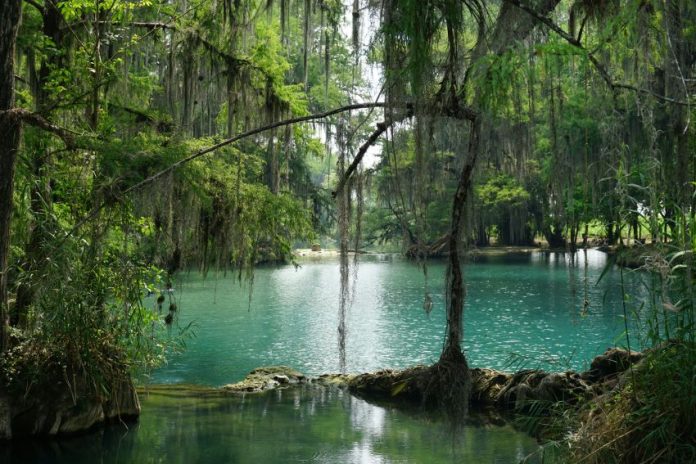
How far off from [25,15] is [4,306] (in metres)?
4.00

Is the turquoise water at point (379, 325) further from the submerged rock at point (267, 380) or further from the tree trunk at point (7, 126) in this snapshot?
the tree trunk at point (7, 126)

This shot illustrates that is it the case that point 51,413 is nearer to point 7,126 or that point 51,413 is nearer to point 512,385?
point 7,126

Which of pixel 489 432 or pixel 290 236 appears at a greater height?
pixel 290 236

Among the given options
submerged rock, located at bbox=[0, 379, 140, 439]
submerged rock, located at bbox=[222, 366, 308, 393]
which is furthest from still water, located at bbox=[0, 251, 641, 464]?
submerged rock, located at bbox=[222, 366, 308, 393]

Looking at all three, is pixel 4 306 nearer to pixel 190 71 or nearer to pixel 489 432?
pixel 190 71

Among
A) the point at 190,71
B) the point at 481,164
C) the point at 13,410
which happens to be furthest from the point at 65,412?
the point at 481,164

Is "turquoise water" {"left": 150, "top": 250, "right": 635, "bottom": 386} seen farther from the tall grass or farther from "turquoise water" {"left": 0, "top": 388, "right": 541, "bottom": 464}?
the tall grass

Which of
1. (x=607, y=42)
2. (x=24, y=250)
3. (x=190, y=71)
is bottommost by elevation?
(x=24, y=250)

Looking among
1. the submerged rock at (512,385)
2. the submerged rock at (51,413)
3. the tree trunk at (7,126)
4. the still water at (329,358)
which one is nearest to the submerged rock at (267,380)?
the still water at (329,358)

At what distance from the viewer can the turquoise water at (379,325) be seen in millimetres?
12406

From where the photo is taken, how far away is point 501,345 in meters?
13.8

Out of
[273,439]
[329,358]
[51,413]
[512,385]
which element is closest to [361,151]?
[51,413]

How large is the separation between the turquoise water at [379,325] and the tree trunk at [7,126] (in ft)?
10.5

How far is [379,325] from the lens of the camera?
54.0 feet
